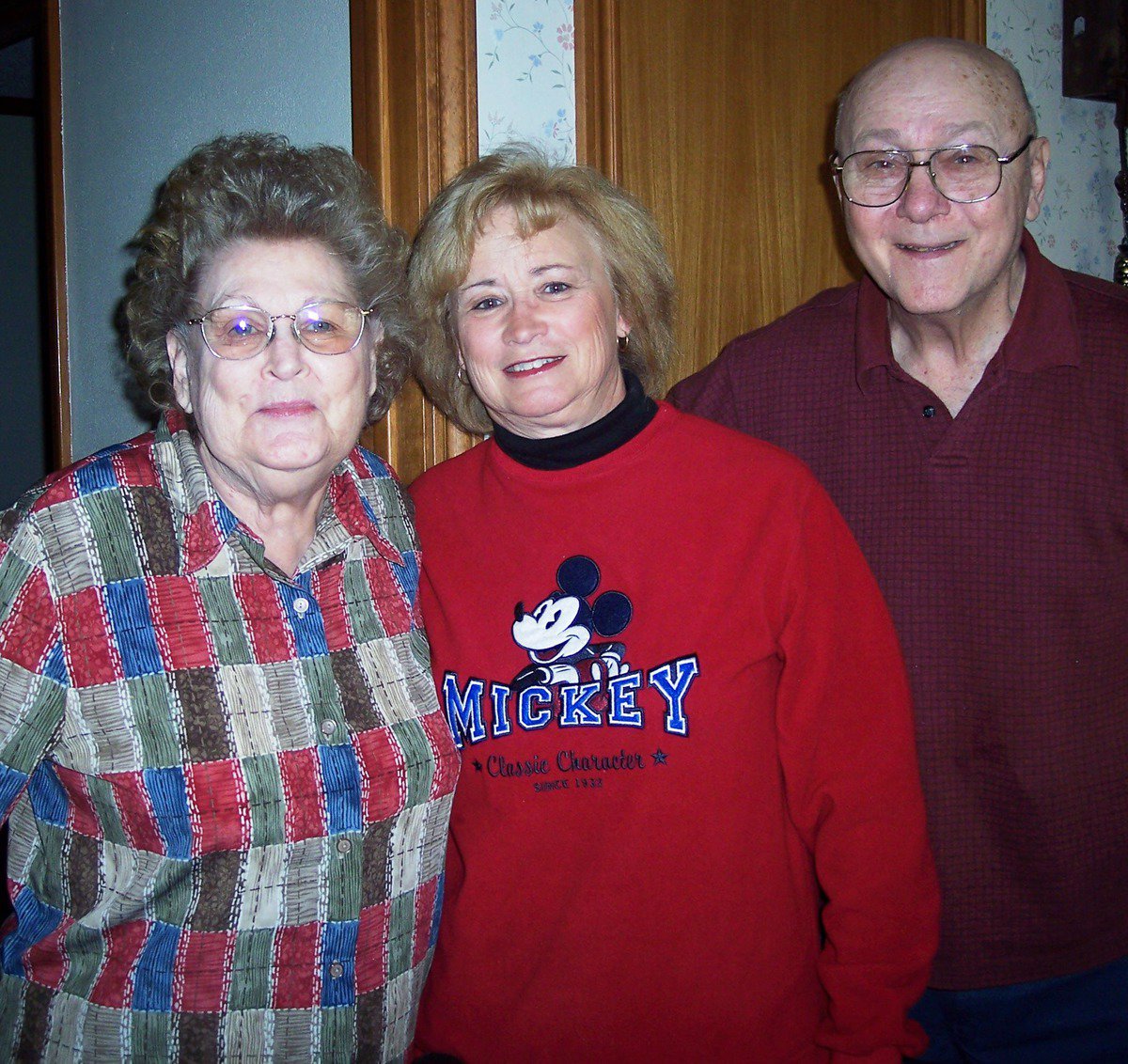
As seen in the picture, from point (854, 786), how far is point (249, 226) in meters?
1.03

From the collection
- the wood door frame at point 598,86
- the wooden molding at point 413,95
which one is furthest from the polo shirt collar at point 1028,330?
the wooden molding at point 413,95

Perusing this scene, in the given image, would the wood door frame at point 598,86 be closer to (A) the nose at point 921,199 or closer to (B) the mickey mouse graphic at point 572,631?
(A) the nose at point 921,199

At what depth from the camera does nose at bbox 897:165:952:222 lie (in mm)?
1453

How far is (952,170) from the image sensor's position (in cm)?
146

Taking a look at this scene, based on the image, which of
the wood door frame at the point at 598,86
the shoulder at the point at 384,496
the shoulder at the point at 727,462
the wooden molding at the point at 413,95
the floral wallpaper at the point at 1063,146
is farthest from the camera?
the floral wallpaper at the point at 1063,146

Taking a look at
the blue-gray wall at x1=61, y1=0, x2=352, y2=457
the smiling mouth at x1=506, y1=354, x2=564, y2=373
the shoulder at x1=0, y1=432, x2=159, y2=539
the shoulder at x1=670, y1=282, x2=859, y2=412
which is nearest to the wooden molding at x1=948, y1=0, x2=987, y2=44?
the shoulder at x1=670, y1=282, x2=859, y2=412

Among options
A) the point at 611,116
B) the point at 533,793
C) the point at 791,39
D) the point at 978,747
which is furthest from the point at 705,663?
the point at 791,39

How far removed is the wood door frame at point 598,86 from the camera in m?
1.68

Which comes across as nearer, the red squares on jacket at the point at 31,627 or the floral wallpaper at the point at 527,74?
the red squares on jacket at the point at 31,627

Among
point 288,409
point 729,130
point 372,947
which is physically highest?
point 729,130

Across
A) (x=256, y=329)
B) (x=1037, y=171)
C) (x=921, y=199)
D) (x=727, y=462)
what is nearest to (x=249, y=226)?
(x=256, y=329)

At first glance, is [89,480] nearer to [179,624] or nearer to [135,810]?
[179,624]

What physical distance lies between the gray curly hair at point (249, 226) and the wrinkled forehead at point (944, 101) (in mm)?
752

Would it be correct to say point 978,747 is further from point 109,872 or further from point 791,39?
point 791,39
